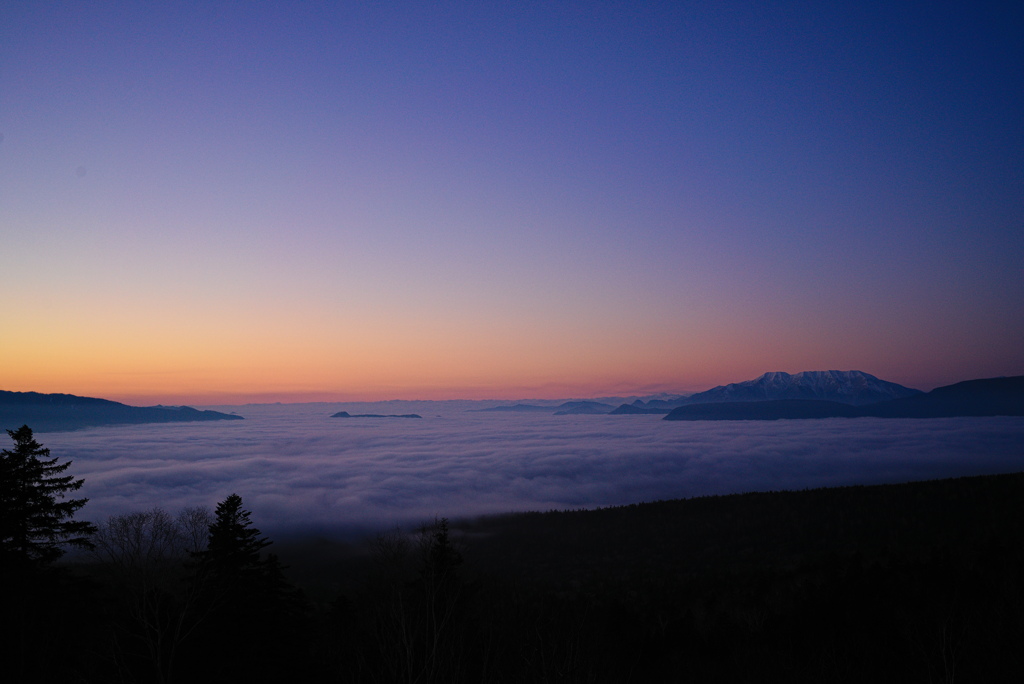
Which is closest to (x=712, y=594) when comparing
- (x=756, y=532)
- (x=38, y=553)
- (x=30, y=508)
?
(x=756, y=532)

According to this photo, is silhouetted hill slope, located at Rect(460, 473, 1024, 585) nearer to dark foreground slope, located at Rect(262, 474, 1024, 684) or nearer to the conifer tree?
dark foreground slope, located at Rect(262, 474, 1024, 684)

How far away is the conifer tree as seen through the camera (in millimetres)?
19719

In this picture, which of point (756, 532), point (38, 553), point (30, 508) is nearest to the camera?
point (30, 508)

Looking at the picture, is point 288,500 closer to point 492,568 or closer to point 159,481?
point 159,481

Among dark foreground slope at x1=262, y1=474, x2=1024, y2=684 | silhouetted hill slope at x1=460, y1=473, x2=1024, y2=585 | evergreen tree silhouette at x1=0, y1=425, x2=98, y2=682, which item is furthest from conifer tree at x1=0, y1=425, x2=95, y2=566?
silhouetted hill slope at x1=460, y1=473, x2=1024, y2=585

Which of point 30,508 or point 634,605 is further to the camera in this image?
point 634,605

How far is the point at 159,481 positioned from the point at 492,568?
118650 mm

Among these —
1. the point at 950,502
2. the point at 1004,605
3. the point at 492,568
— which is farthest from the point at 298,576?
the point at 950,502

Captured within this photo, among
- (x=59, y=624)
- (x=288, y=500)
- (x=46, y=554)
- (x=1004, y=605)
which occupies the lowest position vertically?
(x=288, y=500)

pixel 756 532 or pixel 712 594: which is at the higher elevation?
pixel 712 594

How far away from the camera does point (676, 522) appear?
Result: 106m

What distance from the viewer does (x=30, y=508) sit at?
796 inches

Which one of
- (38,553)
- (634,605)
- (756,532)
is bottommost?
(756,532)

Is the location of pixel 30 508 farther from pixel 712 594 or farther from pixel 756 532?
pixel 756 532
